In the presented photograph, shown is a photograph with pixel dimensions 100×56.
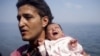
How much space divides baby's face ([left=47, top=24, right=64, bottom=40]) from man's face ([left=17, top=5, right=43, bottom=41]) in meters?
0.10

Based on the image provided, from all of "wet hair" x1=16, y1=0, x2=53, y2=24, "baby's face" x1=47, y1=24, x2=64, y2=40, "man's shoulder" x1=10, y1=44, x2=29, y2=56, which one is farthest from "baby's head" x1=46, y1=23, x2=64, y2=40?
"man's shoulder" x1=10, y1=44, x2=29, y2=56

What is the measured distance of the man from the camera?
237cm

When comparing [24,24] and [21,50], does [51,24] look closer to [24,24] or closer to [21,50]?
[24,24]

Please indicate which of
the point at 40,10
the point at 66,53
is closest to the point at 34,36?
the point at 40,10

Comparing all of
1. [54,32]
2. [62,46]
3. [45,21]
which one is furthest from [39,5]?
[62,46]

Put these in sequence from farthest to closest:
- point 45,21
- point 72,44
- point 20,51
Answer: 1. point 20,51
2. point 45,21
3. point 72,44

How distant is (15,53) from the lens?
A: 8.45 feet

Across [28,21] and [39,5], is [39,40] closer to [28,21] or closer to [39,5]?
[28,21]

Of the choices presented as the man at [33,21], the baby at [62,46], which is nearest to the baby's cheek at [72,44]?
the baby at [62,46]

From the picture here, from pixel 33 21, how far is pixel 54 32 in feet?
0.63

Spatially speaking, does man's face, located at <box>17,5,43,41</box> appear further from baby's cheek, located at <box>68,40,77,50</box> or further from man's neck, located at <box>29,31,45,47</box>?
baby's cheek, located at <box>68,40,77,50</box>

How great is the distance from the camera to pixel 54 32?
2346 mm

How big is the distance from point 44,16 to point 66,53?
446mm

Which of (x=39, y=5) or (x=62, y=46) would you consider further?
(x=39, y=5)
